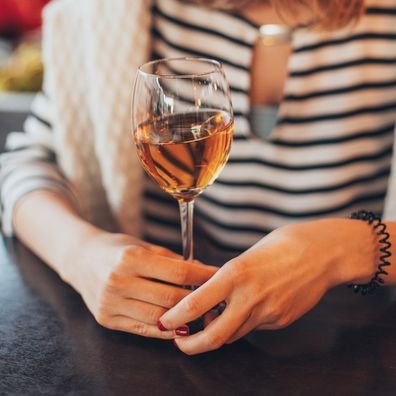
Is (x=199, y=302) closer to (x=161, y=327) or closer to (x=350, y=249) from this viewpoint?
(x=161, y=327)

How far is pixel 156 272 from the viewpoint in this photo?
29.6 inches

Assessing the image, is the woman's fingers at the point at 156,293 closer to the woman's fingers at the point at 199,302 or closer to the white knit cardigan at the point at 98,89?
the woman's fingers at the point at 199,302

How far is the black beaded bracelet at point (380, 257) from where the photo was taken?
0.83 metres

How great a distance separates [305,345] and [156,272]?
203mm

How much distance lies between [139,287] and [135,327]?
0.16 ft

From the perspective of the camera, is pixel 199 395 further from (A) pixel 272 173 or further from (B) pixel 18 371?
(A) pixel 272 173

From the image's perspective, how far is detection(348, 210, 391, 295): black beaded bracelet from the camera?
2.72ft

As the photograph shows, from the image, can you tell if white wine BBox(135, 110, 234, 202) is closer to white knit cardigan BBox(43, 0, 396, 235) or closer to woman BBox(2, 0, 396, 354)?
woman BBox(2, 0, 396, 354)

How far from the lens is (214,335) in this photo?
0.69 m

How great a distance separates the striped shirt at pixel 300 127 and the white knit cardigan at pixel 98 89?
0.06 meters

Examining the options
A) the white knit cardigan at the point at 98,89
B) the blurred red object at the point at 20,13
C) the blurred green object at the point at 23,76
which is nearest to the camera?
the white knit cardigan at the point at 98,89

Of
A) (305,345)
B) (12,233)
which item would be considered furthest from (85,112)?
(305,345)

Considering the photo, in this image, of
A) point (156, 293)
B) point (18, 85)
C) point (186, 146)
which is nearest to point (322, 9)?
point (186, 146)

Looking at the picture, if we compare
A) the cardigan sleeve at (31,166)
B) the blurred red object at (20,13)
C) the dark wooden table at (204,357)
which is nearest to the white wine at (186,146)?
the dark wooden table at (204,357)
